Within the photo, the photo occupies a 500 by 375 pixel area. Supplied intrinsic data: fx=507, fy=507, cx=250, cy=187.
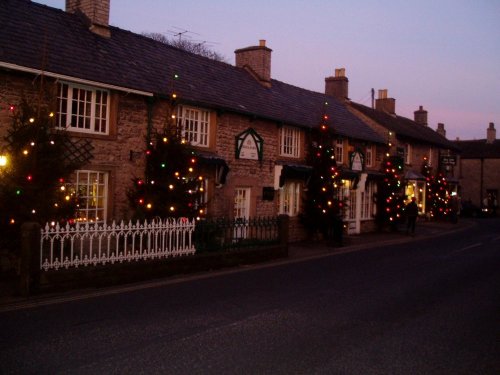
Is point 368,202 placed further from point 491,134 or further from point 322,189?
point 491,134

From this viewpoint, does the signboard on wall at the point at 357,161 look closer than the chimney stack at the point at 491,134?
Yes

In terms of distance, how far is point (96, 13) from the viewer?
1596 centimetres

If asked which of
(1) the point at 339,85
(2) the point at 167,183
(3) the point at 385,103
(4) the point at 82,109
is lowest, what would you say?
(2) the point at 167,183

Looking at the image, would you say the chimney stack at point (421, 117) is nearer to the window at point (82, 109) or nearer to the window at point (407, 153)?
the window at point (407, 153)

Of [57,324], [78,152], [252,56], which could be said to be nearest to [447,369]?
[57,324]

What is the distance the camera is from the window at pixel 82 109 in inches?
507

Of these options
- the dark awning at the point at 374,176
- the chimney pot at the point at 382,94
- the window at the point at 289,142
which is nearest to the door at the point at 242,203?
the window at the point at 289,142

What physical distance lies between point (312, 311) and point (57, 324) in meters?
4.04

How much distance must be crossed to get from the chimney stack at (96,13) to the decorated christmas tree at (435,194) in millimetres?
24906

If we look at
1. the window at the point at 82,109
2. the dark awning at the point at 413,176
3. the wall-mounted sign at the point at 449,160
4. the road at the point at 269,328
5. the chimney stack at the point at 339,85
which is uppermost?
the chimney stack at the point at 339,85

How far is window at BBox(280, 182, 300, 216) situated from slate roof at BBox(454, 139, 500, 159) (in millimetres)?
38722

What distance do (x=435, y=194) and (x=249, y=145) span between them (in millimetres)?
20880

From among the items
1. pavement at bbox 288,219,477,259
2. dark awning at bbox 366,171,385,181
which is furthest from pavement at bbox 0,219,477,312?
dark awning at bbox 366,171,385,181

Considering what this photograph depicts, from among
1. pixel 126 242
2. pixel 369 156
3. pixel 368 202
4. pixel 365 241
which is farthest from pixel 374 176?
pixel 126 242
